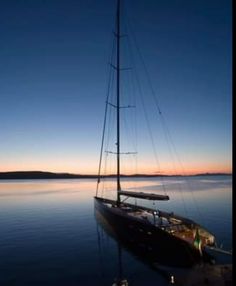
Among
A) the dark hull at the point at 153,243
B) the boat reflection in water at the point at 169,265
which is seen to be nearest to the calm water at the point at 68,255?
the boat reflection in water at the point at 169,265

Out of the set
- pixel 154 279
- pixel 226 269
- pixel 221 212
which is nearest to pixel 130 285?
pixel 154 279

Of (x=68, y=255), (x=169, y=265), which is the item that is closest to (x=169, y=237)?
(x=169, y=265)

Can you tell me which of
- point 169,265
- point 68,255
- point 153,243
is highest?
point 153,243

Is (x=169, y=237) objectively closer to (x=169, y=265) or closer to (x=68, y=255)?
(x=169, y=265)

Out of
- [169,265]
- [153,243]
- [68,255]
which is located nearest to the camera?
[169,265]

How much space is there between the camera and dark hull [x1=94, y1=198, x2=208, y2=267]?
60.4 feet

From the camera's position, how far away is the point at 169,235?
1953cm

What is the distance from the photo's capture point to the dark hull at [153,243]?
1842 centimetres

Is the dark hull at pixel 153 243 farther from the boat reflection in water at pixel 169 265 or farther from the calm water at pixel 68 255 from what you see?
the calm water at pixel 68 255

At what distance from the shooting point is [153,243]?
21156 millimetres

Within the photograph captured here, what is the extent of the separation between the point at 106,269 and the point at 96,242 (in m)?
8.11

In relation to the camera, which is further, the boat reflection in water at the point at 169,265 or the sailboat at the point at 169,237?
the sailboat at the point at 169,237

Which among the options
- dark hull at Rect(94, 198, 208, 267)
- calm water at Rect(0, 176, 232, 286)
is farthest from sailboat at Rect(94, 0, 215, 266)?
calm water at Rect(0, 176, 232, 286)

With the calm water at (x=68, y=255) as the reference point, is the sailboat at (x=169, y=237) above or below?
above
